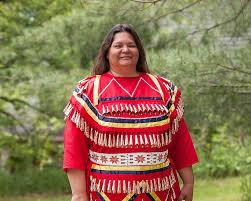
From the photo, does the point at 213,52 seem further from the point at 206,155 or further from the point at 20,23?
the point at 206,155

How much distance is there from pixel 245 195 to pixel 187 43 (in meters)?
2.02

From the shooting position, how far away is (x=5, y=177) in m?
7.97

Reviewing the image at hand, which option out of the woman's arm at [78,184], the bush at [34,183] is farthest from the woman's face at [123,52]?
the bush at [34,183]

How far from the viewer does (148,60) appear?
14.7 ft

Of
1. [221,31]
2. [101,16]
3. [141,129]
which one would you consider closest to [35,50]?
[101,16]

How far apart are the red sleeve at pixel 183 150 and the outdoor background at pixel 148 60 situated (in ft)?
4.98

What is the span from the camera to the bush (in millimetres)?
7648

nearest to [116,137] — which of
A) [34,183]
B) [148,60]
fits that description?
[148,60]

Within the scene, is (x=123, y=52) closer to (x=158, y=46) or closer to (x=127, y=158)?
(x=127, y=158)

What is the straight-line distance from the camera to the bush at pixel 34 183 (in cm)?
765

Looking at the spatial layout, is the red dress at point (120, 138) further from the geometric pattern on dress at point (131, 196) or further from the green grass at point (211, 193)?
the green grass at point (211, 193)

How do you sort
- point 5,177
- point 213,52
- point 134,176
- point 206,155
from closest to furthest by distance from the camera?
point 134,176
point 213,52
point 5,177
point 206,155

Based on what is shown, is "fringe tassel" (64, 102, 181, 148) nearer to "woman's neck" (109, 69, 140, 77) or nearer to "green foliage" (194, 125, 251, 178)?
"woman's neck" (109, 69, 140, 77)

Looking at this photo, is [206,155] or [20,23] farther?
[206,155]
